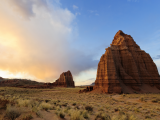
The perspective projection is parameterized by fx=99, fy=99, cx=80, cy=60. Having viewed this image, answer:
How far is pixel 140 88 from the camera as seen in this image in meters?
35.5

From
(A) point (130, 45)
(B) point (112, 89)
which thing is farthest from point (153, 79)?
(B) point (112, 89)

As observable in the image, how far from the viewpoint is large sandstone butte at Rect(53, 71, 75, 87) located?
11054cm

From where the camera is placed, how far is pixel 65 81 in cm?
10962

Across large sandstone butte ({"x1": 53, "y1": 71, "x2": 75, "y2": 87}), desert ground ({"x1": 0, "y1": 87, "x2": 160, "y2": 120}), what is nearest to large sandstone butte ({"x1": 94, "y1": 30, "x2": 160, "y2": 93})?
desert ground ({"x1": 0, "y1": 87, "x2": 160, "y2": 120})

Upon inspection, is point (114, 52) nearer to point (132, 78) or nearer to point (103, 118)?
point (132, 78)

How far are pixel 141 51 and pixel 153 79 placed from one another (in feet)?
40.8

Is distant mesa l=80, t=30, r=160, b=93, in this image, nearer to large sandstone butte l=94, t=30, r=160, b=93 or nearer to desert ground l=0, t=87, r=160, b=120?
large sandstone butte l=94, t=30, r=160, b=93

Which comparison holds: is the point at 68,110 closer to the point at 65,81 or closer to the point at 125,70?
the point at 125,70

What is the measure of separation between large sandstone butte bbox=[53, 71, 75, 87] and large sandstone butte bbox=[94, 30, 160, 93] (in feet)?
253

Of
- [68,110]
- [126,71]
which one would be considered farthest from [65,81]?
[68,110]

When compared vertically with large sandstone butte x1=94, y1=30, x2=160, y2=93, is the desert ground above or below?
below

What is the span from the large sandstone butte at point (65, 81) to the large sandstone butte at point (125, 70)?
253 feet

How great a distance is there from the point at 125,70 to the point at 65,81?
80941 millimetres

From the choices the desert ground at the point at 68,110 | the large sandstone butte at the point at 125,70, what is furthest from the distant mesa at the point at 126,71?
the desert ground at the point at 68,110
